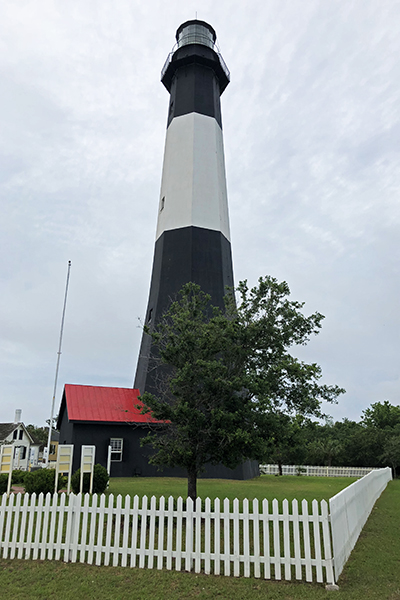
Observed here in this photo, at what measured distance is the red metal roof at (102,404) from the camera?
20.4 m

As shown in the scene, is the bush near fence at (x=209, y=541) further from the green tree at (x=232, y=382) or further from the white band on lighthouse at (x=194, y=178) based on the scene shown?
the white band on lighthouse at (x=194, y=178)

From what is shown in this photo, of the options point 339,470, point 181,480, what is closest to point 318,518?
point 181,480

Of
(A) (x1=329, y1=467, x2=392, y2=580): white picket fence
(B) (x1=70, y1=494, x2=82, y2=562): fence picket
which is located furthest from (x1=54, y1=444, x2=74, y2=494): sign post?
(A) (x1=329, y1=467, x2=392, y2=580): white picket fence

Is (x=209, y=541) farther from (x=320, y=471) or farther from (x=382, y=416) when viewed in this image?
(x=382, y=416)

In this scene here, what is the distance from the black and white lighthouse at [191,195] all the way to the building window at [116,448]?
2.66 meters

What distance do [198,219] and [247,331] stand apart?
12877 mm

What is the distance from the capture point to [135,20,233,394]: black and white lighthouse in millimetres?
22656

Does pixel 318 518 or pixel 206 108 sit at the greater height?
pixel 206 108

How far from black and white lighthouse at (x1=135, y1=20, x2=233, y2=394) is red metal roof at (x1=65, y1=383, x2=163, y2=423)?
1.04m

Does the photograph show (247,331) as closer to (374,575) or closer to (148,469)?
(374,575)

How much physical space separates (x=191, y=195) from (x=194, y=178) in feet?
3.44

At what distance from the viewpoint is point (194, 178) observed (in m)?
23.8

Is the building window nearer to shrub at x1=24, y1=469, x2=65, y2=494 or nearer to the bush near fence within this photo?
shrub at x1=24, y1=469, x2=65, y2=494

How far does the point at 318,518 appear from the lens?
6168mm
